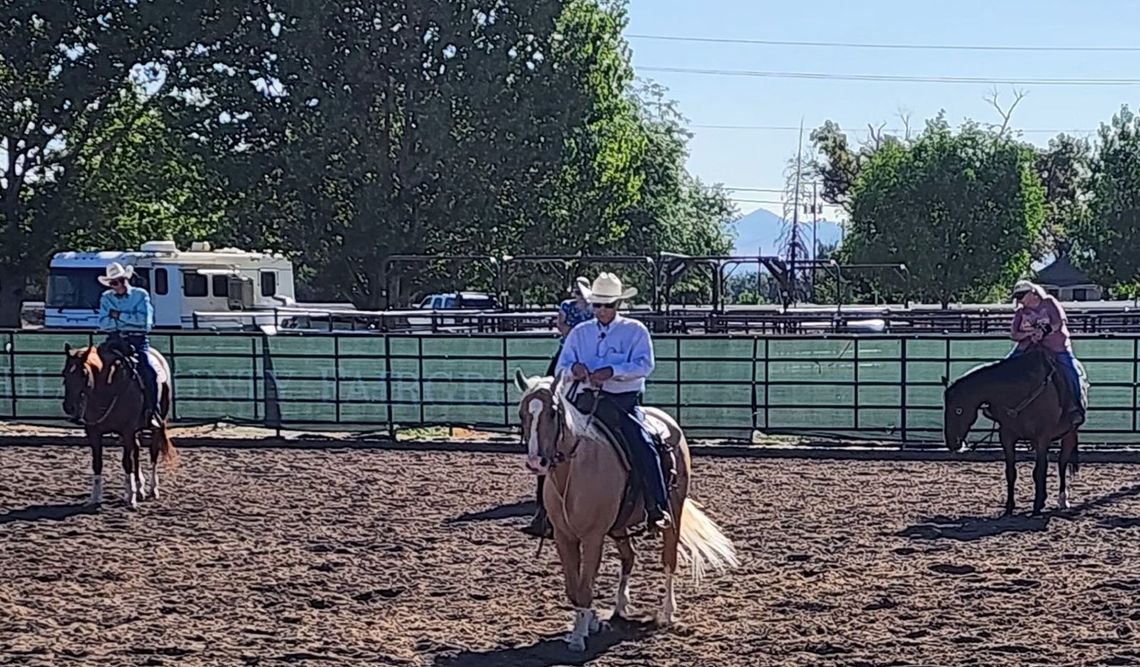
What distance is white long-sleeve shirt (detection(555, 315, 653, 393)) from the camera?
23.1ft

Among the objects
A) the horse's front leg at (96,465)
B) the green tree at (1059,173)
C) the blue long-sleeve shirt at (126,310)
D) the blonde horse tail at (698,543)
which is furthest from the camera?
the green tree at (1059,173)

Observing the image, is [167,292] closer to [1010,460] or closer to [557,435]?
[1010,460]

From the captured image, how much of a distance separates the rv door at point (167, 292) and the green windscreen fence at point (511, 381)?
7.39m

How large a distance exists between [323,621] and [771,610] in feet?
7.57

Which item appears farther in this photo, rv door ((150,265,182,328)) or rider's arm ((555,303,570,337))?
rv door ((150,265,182,328))

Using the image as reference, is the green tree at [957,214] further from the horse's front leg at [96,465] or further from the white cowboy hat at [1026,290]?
the horse's front leg at [96,465]

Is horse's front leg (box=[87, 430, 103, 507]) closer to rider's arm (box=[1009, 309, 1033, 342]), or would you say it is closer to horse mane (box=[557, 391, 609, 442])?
horse mane (box=[557, 391, 609, 442])

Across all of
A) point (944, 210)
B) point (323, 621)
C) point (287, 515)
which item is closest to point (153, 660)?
point (323, 621)

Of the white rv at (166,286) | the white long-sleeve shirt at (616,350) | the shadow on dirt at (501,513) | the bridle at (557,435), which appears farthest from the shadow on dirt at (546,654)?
the white rv at (166,286)

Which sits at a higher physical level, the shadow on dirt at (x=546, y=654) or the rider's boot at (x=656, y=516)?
the rider's boot at (x=656, y=516)

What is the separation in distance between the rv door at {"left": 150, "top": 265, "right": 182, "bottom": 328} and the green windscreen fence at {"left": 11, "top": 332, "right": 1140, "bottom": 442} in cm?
739

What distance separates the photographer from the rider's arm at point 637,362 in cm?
704

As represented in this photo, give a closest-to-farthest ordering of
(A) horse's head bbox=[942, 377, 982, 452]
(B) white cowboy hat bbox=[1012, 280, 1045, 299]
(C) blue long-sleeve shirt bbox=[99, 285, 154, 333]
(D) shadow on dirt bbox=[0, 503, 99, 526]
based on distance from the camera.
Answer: (B) white cowboy hat bbox=[1012, 280, 1045, 299], (D) shadow on dirt bbox=[0, 503, 99, 526], (A) horse's head bbox=[942, 377, 982, 452], (C) blue long-sleeve shirt bbox=[99, 285, 154, 333]

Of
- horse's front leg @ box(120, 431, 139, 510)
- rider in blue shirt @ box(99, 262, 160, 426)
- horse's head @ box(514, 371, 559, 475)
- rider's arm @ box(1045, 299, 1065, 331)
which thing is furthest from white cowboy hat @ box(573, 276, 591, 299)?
horse's front leg @ box(120, 431, 139, 510)
